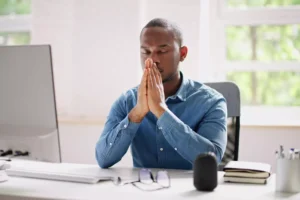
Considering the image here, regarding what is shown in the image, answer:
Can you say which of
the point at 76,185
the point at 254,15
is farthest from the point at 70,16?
the point at 76,185

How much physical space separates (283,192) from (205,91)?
0.65m

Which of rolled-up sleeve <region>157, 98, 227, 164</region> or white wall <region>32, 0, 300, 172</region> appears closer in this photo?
rolled-up sleeve <region>157, 98, 227, 164</region>

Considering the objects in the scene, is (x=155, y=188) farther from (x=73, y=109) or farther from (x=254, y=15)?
(x=254, y=15)

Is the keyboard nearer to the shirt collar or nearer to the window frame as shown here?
the shirt collar

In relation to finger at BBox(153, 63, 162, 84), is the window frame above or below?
above

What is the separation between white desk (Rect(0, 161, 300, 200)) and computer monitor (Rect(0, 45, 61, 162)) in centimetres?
12

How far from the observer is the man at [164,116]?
1.80 m

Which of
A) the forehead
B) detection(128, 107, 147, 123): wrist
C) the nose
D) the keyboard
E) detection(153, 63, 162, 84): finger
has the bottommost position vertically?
the keyboard

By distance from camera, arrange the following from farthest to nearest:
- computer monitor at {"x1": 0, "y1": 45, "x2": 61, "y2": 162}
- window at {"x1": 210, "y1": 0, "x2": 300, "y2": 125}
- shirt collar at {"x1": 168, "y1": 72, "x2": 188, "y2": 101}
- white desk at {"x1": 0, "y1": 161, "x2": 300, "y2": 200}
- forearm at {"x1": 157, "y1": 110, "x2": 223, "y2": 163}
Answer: window at {"x1": 210, "y1": 0, "x2": 300, "y2": 125} < shirt collar at {"x1": 168, "y1": 72, "x2": 188, "y2": 101} < forearm at {"x1": 157, "y1": 110, "x2": 223, "y2": 163} < computer monitor at {"x1": 0, "y1": 45, "x2": 61, "y2": 162} < white desk at {"x1": 0, "y1": 161, "x2": 300, "y2": 200}

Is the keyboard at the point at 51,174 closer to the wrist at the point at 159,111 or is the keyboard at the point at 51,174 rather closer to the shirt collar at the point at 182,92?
the wrist at the point at 159,111

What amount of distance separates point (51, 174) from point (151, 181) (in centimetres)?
33

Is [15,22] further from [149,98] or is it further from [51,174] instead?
[51,174]

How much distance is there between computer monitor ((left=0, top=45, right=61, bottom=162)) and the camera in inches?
65.5

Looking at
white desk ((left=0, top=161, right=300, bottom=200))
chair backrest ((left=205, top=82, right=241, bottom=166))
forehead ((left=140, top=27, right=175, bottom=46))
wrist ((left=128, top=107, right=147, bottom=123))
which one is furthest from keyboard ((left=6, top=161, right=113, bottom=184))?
chair backrest ((left=205, top=82, right=241, bottom=166))
